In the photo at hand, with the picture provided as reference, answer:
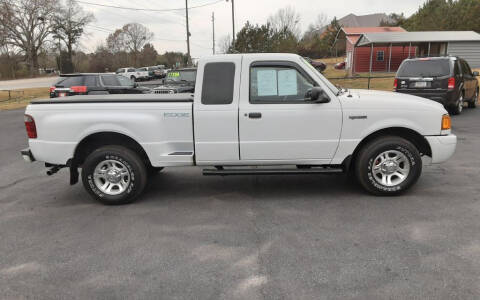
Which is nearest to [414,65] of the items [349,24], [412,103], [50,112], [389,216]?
[412,103]

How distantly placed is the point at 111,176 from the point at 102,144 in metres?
0.51

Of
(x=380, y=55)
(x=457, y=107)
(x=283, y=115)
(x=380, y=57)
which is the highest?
(x=380, y=55)

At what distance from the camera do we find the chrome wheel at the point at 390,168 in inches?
197

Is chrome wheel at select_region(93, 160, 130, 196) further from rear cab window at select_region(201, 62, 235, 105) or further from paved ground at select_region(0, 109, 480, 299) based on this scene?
rear cab window at select_region(201, 62, 235, 105)

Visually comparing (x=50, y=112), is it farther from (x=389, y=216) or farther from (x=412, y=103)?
(x=412, y=103)

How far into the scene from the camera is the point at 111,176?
504cm

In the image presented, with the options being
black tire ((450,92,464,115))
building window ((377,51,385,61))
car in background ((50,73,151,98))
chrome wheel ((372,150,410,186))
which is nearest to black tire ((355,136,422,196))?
chrome wheel ((372,150,410,186))

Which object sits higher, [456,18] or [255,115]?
[456,18]

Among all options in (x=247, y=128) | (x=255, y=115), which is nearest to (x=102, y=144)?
(x=247, y=128)

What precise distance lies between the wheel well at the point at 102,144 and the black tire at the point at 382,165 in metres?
2.94

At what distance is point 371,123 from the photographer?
4902mm

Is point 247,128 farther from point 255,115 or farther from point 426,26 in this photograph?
point 426,26

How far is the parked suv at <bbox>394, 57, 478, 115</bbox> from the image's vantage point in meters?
11.1

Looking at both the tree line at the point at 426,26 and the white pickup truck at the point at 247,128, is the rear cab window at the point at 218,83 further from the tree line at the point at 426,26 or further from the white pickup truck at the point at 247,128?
the tree line at the point at 426,26
